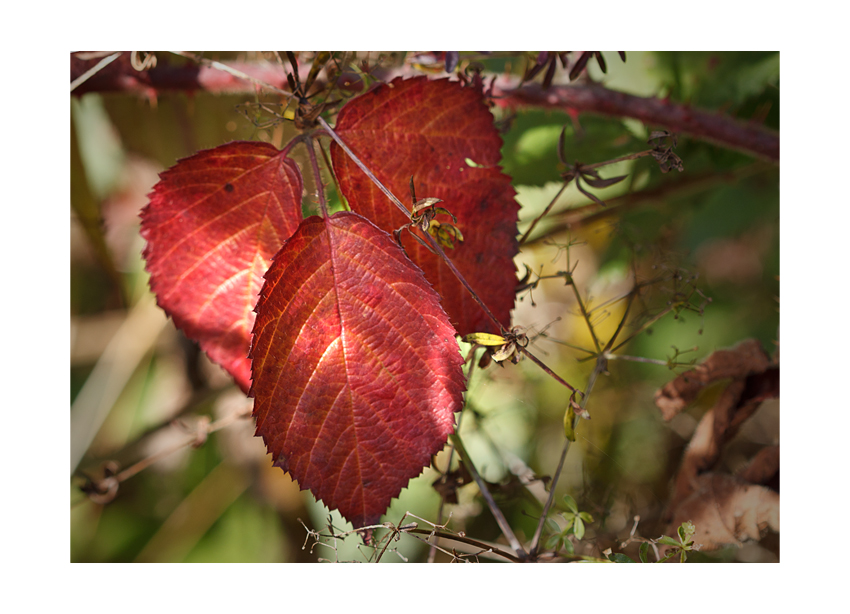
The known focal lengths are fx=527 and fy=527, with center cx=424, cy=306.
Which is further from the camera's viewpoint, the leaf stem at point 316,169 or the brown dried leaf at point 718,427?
the brown dried leaf at point 718,427

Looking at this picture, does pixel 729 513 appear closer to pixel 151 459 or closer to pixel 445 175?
pixel 445 175

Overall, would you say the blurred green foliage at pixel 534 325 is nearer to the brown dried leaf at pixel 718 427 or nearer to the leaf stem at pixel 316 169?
the brown dried leaf at pixel 718 427

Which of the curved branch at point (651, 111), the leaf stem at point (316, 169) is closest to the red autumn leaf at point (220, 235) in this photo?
the leaf stem at point (316, 169)

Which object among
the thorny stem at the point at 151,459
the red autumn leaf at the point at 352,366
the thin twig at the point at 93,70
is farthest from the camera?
the thorny stem at the point at 151,459

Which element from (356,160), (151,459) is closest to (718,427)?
(356,160)
